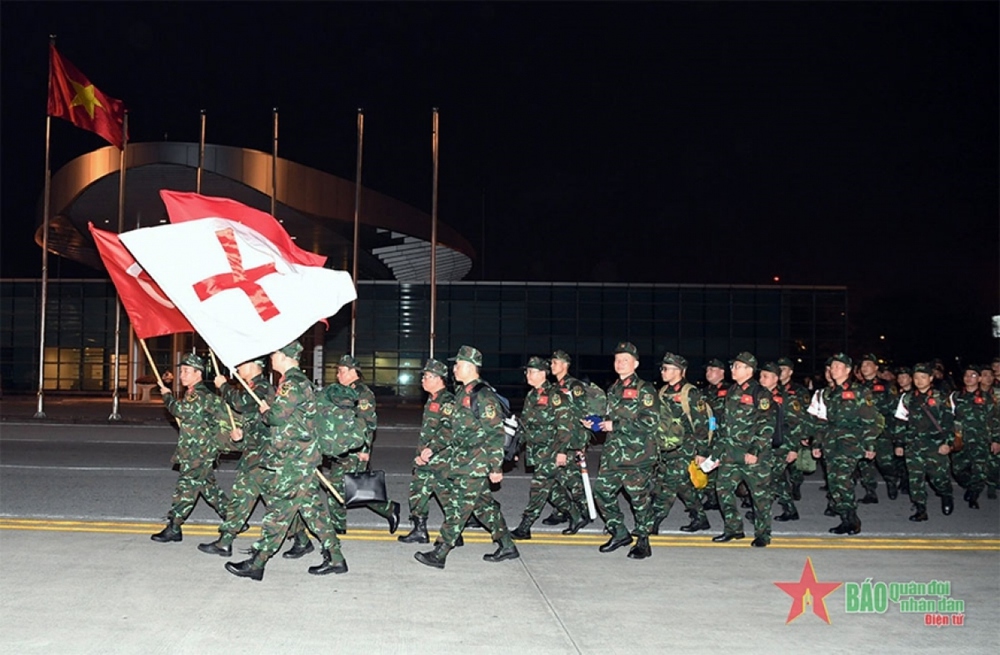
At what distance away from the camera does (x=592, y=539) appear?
816 centimetres

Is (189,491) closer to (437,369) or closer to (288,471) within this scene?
(288,471)

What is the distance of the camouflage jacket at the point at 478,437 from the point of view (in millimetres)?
6820

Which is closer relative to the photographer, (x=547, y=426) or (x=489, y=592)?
(x=489, y=592)

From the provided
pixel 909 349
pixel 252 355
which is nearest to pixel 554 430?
pixel 252 355

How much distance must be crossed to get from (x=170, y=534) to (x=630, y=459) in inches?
159

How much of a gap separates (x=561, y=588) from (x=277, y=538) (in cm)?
208

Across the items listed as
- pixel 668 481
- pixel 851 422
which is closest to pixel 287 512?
pixel 668 481

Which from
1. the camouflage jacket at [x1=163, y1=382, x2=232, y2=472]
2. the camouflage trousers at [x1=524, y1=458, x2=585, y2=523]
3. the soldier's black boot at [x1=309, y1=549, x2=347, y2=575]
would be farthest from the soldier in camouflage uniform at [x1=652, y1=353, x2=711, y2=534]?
the camouflage jacket at [x1=163, y1=382, x2=232, y2=472]

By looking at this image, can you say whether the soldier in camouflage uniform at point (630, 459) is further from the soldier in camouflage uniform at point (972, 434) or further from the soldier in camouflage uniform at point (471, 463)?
the soldier in camouflage uniform at point (972, 434)

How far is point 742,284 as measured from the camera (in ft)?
116

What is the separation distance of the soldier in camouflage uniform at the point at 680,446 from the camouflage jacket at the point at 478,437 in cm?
224

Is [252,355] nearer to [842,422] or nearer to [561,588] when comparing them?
[561,588]

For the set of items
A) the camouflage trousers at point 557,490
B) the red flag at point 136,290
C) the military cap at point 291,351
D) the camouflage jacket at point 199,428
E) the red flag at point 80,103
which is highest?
the red flag at point 80,103

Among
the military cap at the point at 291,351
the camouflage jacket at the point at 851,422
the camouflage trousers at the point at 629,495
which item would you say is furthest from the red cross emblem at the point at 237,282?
the camouflage jacket at the point at 851,422
